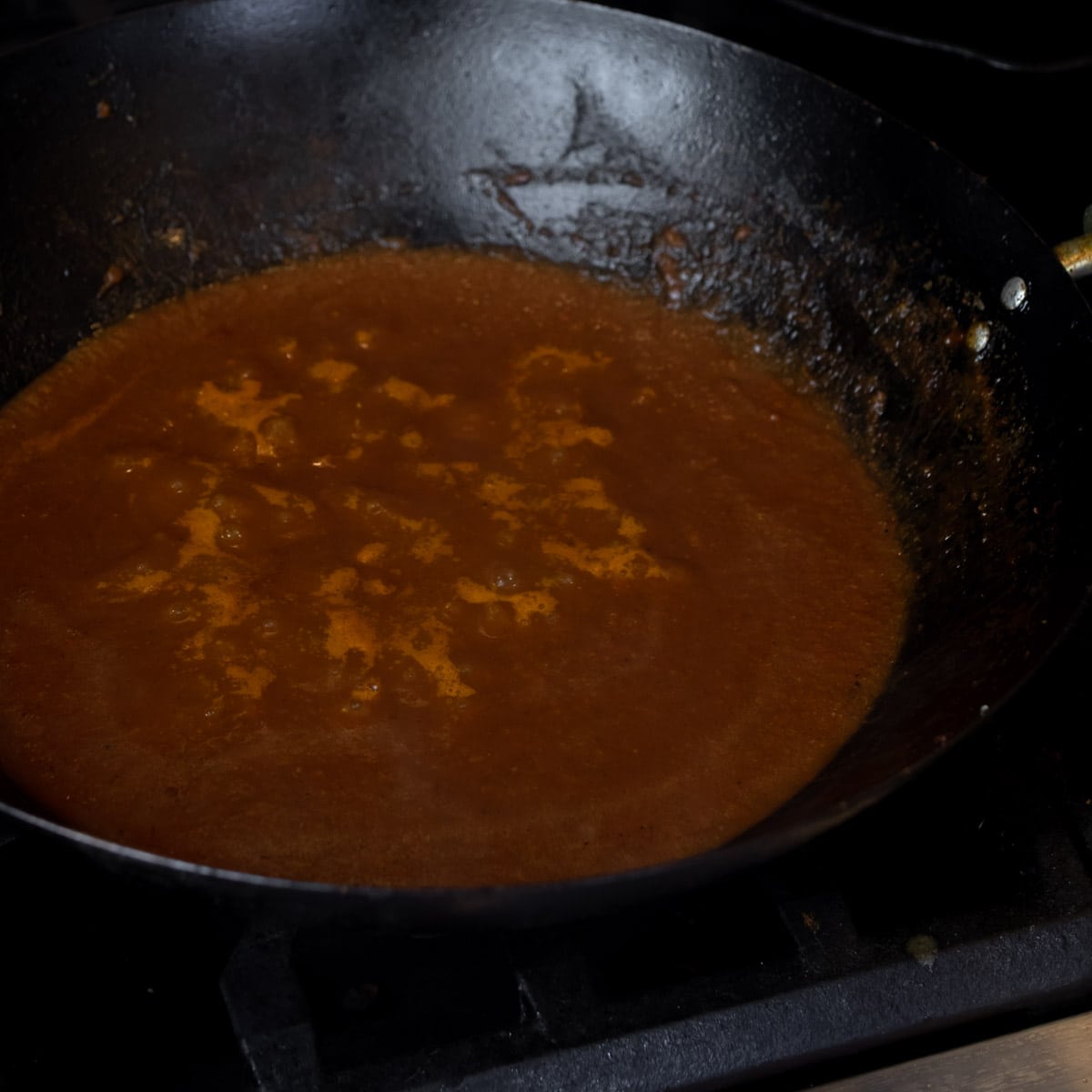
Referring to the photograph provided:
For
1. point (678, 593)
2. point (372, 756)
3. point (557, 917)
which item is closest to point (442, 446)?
point (678, 593)

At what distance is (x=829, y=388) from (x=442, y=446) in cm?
61

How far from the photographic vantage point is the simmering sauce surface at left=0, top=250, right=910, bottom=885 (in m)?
1.36

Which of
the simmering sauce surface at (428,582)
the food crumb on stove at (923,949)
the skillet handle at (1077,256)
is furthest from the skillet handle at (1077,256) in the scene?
the food crumb on stove at (923,949)

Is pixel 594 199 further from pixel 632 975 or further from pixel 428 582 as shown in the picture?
pixel 632 975

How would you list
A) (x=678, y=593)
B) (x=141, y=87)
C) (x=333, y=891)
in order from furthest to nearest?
1. (x=141, y=87)
2. (x=678, y=593)
3. (x=333, y=891)

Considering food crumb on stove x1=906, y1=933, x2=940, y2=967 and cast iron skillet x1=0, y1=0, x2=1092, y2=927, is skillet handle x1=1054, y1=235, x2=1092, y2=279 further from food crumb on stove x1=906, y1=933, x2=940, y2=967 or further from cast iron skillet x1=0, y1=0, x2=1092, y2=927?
food crumb on stove x1=906, y1=933, x2=940, y2=967

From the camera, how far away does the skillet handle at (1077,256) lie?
1.53 meters

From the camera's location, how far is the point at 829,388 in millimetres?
1935

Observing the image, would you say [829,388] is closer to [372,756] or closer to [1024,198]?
[1024,198]

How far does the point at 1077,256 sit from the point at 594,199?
32.8 inches

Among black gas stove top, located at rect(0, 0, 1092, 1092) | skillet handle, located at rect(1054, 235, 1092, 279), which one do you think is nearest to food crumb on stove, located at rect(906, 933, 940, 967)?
black gas stove top, located at rect(0, 0, 1092, 1092)

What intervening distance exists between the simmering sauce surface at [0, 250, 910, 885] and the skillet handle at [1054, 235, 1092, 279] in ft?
1.32

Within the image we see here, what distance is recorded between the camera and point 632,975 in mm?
1312

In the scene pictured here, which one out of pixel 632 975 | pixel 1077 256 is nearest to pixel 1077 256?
pixel 1077 256
